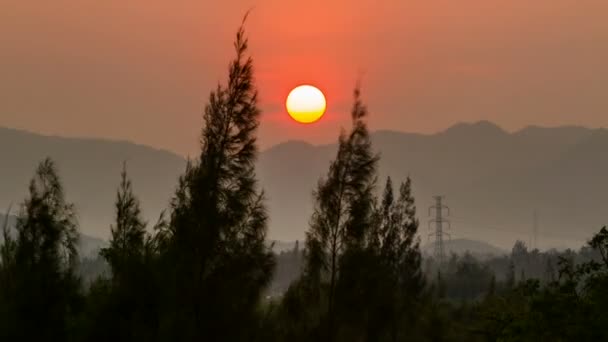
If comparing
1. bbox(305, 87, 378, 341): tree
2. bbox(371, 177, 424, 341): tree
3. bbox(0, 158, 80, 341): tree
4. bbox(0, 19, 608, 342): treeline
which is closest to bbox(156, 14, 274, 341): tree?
bbox(0, 19, 608, 342): treeline

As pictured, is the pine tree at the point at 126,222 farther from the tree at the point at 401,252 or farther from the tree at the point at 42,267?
the tree at the point at 401,252

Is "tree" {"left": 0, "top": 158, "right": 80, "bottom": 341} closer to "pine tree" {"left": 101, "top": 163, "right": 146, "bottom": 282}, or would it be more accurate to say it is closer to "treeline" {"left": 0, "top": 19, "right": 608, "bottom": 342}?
"treeline" {"left": 0, "top": 19, "right": 608, "bottom": 342}

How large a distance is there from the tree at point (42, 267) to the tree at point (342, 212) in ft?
17.0

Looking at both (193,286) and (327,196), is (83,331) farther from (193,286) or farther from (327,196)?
(327,196)

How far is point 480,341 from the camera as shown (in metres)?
35.4

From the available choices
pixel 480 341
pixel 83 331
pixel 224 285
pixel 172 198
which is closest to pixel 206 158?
pixel 172 198

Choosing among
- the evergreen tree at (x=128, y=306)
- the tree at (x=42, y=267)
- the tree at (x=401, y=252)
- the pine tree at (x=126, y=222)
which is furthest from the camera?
the tree at (x=401, y=252)

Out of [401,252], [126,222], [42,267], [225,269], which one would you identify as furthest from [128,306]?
[401,252]

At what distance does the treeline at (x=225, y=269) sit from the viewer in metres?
16.4

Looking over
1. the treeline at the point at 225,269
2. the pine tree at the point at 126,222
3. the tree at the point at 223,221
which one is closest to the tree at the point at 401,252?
the treeline at the point at 225,269

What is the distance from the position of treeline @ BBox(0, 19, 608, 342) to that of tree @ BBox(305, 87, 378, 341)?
0.09 feet

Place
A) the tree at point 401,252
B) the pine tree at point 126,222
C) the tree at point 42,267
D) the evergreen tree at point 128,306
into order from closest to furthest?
the evergreen tree at point 128,306 < the tree at point 42,267 < the pine tree at point 126,222 < the tree at point 401,252

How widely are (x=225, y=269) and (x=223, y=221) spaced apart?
0.83 metres

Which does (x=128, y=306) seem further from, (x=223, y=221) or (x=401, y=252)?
(x=401, y=252)
